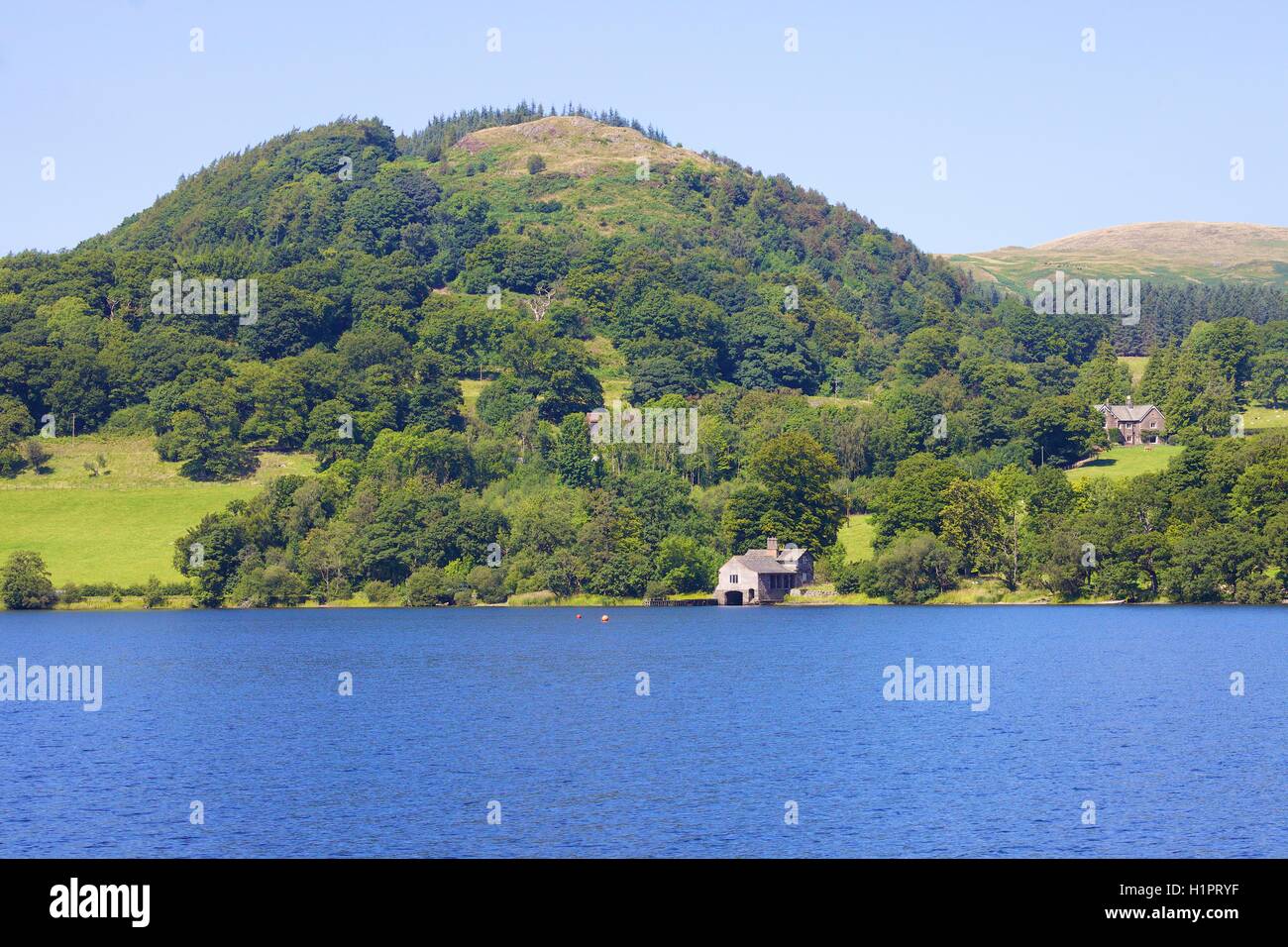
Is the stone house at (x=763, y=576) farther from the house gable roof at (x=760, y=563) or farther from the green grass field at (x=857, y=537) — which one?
the green grass field at (x=857, y=537)

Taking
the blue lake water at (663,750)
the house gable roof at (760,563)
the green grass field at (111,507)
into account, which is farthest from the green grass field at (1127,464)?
the green grass field at (111,507)

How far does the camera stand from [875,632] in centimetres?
11475

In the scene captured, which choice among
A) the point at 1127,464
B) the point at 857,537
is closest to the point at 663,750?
the point at 857,537

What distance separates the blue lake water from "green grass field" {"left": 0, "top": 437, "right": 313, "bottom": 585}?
5181 centimetres

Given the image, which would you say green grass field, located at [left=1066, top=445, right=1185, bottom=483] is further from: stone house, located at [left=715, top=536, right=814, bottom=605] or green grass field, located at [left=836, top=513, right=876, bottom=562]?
stone house, located at [left=715, top=536, right=814, bottom=605]

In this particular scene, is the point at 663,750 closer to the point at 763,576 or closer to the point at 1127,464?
the point at 763,576

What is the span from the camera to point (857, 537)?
16638cm

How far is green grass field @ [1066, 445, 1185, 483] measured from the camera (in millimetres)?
180250

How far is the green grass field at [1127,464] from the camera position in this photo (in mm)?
180250

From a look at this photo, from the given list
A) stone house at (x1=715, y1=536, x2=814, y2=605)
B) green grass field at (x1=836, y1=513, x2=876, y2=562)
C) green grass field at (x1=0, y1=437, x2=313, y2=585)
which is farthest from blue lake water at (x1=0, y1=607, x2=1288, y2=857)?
green grass field at (x1=0, y1=437, x2=313, y2=585)

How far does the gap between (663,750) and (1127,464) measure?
143636 mm

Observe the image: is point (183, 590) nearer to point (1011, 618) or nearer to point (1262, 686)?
point (1011, 618)
